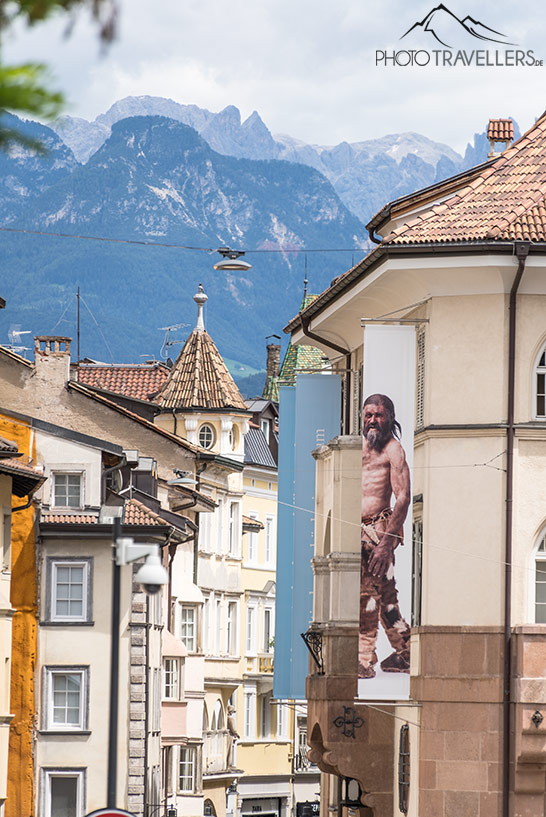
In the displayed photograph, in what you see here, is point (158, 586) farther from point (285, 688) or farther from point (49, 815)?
point (49, 815)

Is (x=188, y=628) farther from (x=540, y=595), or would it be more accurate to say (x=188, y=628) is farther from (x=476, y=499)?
(x=540, y=595)

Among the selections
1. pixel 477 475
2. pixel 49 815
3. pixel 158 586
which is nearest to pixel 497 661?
pixel 477 475

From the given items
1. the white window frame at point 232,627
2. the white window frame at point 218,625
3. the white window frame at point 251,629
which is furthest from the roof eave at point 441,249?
the white window frame at point 251,629

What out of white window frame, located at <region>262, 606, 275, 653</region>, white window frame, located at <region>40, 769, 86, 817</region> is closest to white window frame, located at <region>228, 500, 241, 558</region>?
white window frame, located at <region>262, 606, 275, 653</region>

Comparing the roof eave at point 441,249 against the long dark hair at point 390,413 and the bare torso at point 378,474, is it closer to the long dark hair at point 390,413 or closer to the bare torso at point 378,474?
the long dark hair at point 390,413

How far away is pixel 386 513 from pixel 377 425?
4.49 feet

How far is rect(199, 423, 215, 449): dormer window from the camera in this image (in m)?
71.8

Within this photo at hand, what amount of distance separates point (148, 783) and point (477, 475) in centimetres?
1899

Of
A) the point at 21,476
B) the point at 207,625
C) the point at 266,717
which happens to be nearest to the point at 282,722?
the point at 266,717

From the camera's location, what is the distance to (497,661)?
2683 cm

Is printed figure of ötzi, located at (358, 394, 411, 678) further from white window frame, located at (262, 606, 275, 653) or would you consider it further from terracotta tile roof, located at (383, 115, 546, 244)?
white window frame, located at (262, 606, 275, 653)

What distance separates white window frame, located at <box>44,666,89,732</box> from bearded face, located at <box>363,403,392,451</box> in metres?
16.0

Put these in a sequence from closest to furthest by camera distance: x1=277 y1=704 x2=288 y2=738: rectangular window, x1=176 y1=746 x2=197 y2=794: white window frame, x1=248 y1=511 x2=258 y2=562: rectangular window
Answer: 1. x1=176 y1=746 x2=197 y2=794: white window frame
2. x1=277 y1=704 x2=288 y2=738: rectangular window
3. x1=248 y1=511 x2=258 y2=562: rectangular window

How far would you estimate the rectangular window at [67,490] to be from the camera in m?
43.1
